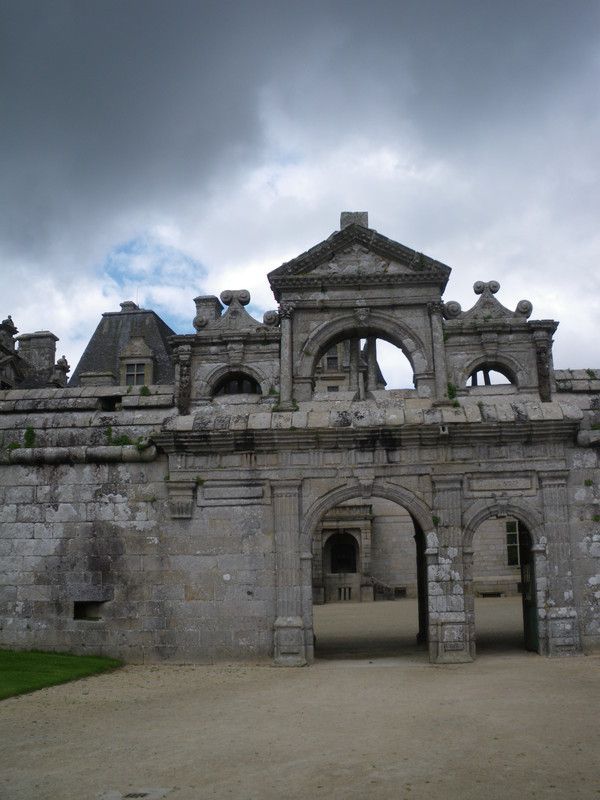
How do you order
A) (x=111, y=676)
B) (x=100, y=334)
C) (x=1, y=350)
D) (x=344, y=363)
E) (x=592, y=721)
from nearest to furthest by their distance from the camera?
1. (x=592, y=721)
2. (x=111, y=676)
3. (x=1, y=350)
4. (x=100, y=334)
5. (x=344, y=363)

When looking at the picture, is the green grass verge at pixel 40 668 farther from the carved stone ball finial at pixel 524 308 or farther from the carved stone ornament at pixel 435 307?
the carved stone ball finial at pixel 524 308

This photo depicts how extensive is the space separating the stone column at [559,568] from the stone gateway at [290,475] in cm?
2

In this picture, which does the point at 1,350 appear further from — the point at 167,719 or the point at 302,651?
the point at 167,719

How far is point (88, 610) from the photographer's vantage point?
12.6 meters

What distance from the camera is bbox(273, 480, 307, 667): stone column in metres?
11.9

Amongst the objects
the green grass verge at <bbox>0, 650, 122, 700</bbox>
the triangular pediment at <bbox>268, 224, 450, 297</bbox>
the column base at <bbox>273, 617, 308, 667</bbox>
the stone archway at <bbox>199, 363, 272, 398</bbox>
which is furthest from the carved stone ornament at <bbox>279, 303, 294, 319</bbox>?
the green grass verge at <bbox>0, 650, 122, 700</bbox>

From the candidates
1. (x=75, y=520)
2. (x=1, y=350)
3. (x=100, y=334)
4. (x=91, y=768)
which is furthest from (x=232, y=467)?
(x=100, y=334)

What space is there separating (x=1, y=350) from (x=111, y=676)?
41.6 feet

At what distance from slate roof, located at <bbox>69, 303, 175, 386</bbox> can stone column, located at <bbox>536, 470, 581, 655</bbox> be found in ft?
54.8

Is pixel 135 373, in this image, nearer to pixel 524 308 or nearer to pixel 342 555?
pixel 342 555

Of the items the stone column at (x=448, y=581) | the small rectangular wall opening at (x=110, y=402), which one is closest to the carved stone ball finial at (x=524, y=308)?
the stone column at (x=448, y=581)

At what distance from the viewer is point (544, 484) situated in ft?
40.6

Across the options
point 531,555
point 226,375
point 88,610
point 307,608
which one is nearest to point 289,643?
point 307,608

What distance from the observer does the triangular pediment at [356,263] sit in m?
13.3
